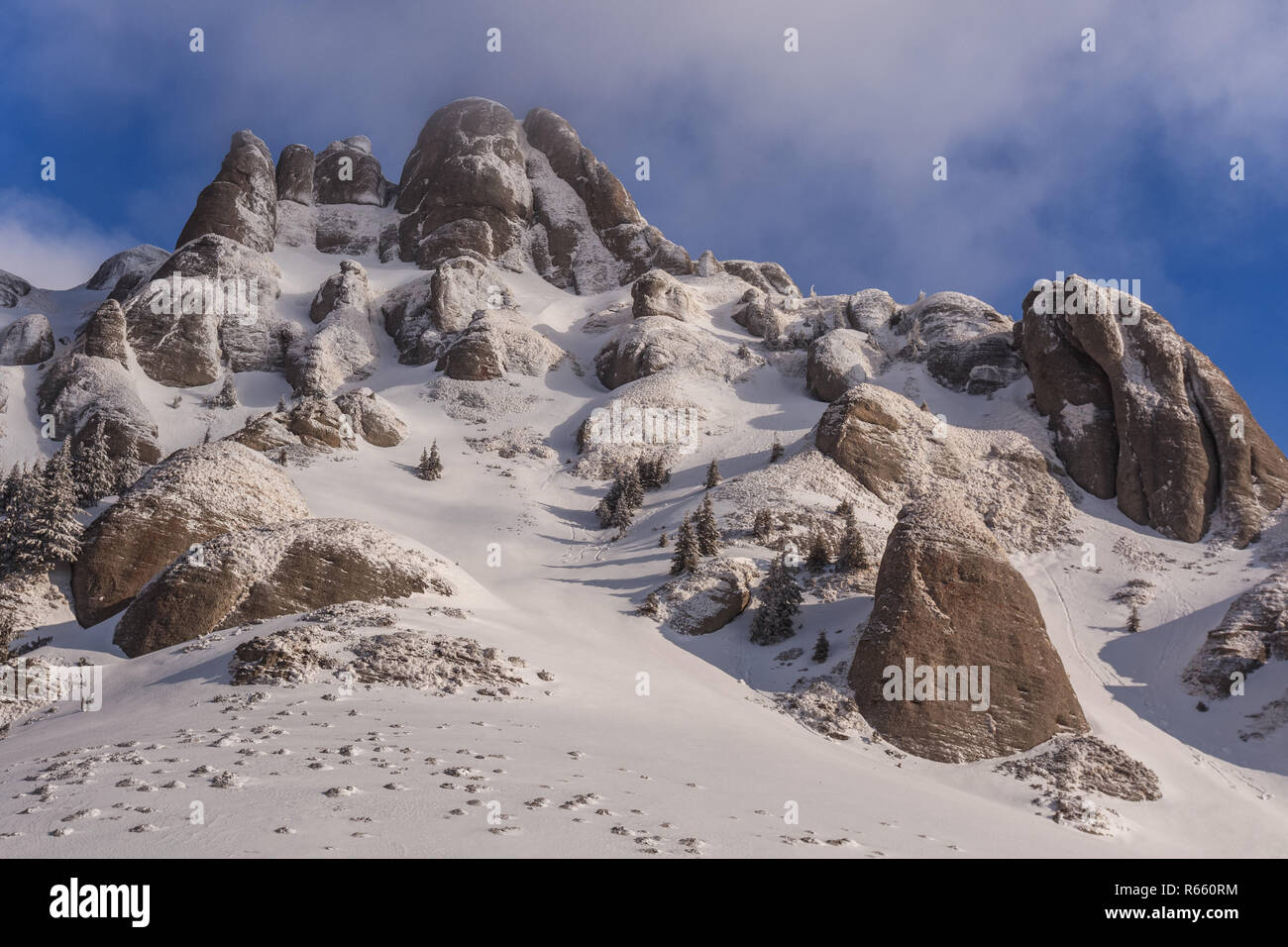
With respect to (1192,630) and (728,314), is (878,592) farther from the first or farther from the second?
(728,314)

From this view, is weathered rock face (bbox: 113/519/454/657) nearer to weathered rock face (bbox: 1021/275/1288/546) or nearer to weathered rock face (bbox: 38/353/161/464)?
weathered rock face (bbox: 38/353/161/464)

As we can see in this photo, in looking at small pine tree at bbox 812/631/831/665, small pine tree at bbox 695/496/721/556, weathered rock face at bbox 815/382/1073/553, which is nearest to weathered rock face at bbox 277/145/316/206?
weathered rock face at bbox 815/382/1073/553

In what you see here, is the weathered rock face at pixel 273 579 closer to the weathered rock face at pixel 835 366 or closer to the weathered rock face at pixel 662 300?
the weathered rock face at pixel 835 366

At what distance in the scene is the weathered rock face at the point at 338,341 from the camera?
69688 millimetres

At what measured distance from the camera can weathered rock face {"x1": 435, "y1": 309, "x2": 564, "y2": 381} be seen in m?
68.9

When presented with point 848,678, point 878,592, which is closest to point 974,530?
point 878,592

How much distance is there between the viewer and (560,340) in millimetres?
81875

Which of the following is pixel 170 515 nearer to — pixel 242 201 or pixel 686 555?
pixel 686 555

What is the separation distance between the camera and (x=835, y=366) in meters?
70.3

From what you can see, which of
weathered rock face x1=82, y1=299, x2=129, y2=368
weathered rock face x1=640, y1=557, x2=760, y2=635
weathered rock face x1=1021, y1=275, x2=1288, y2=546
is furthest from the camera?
weathered rock face x1=82, y1=299, x2=129, y2=368

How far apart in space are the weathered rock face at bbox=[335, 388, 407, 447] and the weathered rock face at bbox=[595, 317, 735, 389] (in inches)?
930

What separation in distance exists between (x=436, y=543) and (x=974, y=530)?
94.2 ft

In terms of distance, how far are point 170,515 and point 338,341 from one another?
→ 50935 mm

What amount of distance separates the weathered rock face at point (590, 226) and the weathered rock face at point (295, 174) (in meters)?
36.4
